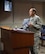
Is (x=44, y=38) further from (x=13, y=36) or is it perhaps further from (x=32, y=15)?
(x=13, y=36)

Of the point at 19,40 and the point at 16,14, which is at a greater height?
the point at 16,14

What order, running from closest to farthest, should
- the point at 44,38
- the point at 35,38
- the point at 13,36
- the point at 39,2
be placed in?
the point at 13,36
the point at 35,38
the point at 44,38
the point at 39,2

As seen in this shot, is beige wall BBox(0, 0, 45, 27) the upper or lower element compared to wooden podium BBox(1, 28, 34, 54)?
upper

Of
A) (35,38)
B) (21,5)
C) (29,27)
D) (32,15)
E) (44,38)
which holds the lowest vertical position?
(44,38)

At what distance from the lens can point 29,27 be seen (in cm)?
431

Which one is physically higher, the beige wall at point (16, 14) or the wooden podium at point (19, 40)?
the beige wall at point (16, 14)

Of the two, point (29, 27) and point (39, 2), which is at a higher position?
point (39, 2)

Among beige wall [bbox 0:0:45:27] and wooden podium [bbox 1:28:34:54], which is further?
beige wall [bbox 0:0:45:27]

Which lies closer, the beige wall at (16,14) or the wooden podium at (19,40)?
the wooden podium at (19,40)

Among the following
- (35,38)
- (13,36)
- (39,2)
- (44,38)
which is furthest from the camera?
(39,2)

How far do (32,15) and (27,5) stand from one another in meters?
3.35

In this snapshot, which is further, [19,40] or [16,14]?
[16,14]

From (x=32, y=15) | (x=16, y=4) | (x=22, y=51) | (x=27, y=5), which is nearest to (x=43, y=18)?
(x=27, y=5)

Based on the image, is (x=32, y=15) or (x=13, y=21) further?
(x=13, y=21)
